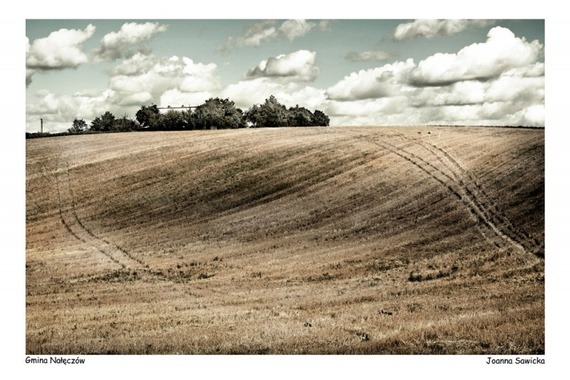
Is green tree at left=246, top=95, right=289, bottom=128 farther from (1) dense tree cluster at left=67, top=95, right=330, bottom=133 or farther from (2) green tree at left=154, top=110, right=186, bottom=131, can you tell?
(2) green tree at left=154, top=110, right=186, bottom=131

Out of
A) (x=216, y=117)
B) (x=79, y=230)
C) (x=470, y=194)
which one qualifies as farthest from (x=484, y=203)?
(x=216, y=117)

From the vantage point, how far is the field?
50.2 ft

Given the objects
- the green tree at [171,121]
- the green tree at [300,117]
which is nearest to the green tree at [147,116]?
the green tree at [171,121]

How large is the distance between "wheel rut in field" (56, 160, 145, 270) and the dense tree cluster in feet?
42.8

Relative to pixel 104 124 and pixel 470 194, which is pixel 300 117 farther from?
pixel 470 194

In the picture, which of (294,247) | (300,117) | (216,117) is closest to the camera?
(294,247)

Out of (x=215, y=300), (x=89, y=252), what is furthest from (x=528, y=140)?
(x=89, y=252)

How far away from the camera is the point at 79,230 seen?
25.0m

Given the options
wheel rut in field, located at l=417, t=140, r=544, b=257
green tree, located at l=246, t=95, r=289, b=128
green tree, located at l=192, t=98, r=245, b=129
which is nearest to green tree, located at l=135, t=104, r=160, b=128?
green tree, located at l=192, t=98, r=245, b=129

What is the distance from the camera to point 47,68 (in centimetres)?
2117

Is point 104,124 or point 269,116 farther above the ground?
point 269,116

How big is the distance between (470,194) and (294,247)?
7585 millimetres

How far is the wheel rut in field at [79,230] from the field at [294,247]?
10 centimetres

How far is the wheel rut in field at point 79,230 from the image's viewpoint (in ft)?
71.5
